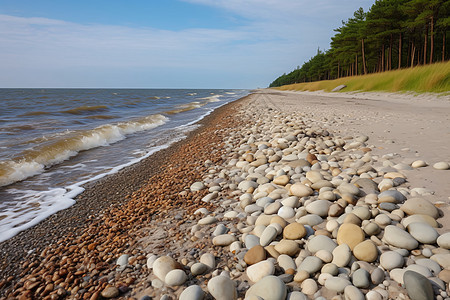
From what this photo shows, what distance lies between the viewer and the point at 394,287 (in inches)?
58.1

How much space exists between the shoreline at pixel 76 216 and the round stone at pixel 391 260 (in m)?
3.00

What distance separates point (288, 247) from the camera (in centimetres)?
190

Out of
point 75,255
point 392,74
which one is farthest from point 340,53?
point 75,255

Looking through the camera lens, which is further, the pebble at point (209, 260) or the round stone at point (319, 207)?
the round stone at point (319, 207)

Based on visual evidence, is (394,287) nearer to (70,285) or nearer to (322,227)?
(322,227)

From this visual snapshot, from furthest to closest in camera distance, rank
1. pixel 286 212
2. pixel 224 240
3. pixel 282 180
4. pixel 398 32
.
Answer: pixel 398 32
pixel 282 180
pixel 286 212
pixel 224 240

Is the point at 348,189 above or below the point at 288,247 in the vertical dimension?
above

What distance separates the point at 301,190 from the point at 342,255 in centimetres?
109

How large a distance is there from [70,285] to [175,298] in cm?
95

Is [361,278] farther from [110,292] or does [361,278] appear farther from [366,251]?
[110,292]

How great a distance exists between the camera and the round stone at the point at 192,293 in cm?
Answer: 157

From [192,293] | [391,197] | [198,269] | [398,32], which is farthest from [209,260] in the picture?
[398,32]

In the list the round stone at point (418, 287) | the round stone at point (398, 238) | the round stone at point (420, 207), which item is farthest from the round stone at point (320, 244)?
the round stone at point (420, 207)

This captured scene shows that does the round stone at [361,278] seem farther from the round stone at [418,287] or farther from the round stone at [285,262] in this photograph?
the round stone at [285,262]
